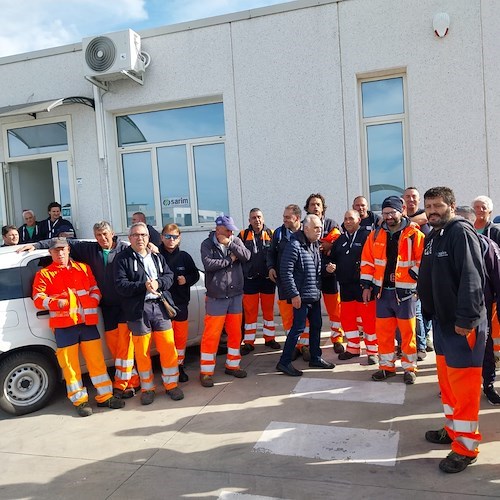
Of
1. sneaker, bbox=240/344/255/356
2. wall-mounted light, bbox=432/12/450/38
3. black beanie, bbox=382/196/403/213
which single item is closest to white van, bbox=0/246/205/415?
sneaker, bbox=240/344/255/356

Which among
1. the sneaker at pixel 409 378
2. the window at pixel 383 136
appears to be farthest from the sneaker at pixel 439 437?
the window at pixel 383 136

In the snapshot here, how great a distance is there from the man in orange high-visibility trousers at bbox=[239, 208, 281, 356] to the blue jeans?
100 centimetres

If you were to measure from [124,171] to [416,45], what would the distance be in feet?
18.5

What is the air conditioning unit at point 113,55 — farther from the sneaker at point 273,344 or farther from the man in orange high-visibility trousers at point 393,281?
the man in orange high-visibility trousers at point 393,281

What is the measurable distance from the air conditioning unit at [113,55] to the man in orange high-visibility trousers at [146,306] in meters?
4.58

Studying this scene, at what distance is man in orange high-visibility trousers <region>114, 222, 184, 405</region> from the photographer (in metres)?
4.90

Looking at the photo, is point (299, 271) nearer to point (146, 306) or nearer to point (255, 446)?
point (146, 306)

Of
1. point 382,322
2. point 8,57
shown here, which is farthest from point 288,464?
point 8,57

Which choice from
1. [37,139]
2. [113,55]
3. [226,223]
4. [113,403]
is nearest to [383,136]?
[226,223]

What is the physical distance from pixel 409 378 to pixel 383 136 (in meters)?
4.52

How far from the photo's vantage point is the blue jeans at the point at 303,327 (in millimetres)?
5484

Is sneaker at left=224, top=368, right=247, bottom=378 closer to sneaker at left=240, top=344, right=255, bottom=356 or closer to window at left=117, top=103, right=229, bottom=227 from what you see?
sneaker at left=240, top=344, right=255, bottom=356

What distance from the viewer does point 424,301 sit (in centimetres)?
374

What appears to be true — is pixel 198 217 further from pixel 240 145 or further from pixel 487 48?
pixel 487 48
